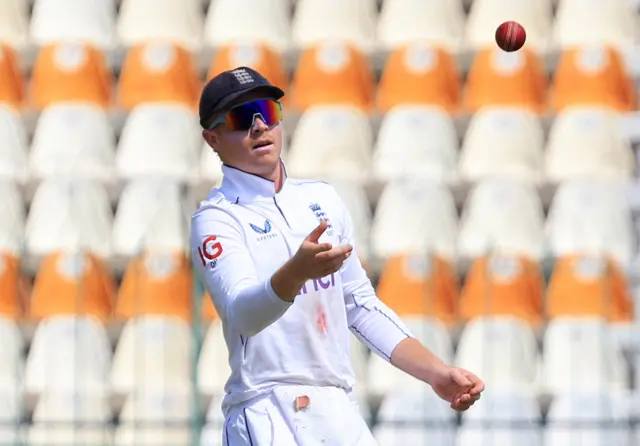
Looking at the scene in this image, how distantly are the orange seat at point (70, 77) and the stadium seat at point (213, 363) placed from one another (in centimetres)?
198

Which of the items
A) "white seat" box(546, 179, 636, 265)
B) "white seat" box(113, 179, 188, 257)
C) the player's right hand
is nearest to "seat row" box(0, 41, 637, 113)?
"white seat" box(546, 179, 636, 265)

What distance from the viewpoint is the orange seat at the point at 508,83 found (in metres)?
8.94

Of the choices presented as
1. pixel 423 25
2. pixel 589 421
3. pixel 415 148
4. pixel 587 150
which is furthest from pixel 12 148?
pixel 589 421

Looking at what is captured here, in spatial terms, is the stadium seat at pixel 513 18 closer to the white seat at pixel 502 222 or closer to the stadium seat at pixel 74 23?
the white seat at pixel 502 222

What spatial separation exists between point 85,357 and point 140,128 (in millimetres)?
1538

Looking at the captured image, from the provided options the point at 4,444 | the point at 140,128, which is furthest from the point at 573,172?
the point at 4,444

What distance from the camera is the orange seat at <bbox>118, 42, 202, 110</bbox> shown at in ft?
30.3

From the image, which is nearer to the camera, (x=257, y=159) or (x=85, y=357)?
(x=257, y=159)

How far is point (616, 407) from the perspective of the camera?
7562 millimetres

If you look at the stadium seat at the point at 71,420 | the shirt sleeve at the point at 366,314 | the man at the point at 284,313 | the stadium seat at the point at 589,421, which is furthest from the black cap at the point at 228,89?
the stadium seat at the point at 71,420

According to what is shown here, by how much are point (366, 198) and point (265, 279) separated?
17.2ft

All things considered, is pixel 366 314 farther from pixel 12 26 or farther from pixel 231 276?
pixel 12 26

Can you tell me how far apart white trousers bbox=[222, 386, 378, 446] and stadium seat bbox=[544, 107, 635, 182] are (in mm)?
5361

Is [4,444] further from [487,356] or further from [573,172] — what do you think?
[573,172]
